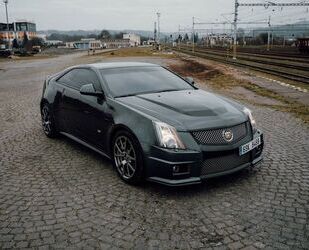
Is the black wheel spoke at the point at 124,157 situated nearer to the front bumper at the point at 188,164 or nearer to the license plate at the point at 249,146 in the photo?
the front bumper at the point at 188,164

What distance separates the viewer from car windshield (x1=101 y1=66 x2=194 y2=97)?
19.6 ft

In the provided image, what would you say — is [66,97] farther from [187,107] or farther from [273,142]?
[273,142]

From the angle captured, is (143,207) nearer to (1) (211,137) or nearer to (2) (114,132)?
(1) (211,137)

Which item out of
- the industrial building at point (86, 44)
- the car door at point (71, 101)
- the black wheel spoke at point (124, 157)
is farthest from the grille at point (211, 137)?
the industrial building at point (86, 44)

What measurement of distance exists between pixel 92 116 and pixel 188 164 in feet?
6.52

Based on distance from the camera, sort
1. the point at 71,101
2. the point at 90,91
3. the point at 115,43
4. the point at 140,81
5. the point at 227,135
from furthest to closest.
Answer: the point at 115,43 → the point at 71,101 → the point at 140,81 → the point at 90,91 → the point at 227,135

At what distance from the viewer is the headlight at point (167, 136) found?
4.66m

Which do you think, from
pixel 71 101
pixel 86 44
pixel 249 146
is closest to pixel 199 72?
pixel 71 101

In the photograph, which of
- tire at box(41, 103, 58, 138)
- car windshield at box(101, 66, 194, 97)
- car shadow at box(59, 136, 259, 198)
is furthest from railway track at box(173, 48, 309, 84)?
car shadow at box(59, 136, 259, 198)

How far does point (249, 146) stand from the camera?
16.7ft

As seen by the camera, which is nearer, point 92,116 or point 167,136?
point 167,136

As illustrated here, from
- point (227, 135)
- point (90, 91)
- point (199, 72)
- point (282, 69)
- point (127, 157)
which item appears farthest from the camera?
point (282, 69)

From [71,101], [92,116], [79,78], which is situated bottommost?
[92,116]

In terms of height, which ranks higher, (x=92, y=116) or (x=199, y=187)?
(x=92, y=116)
